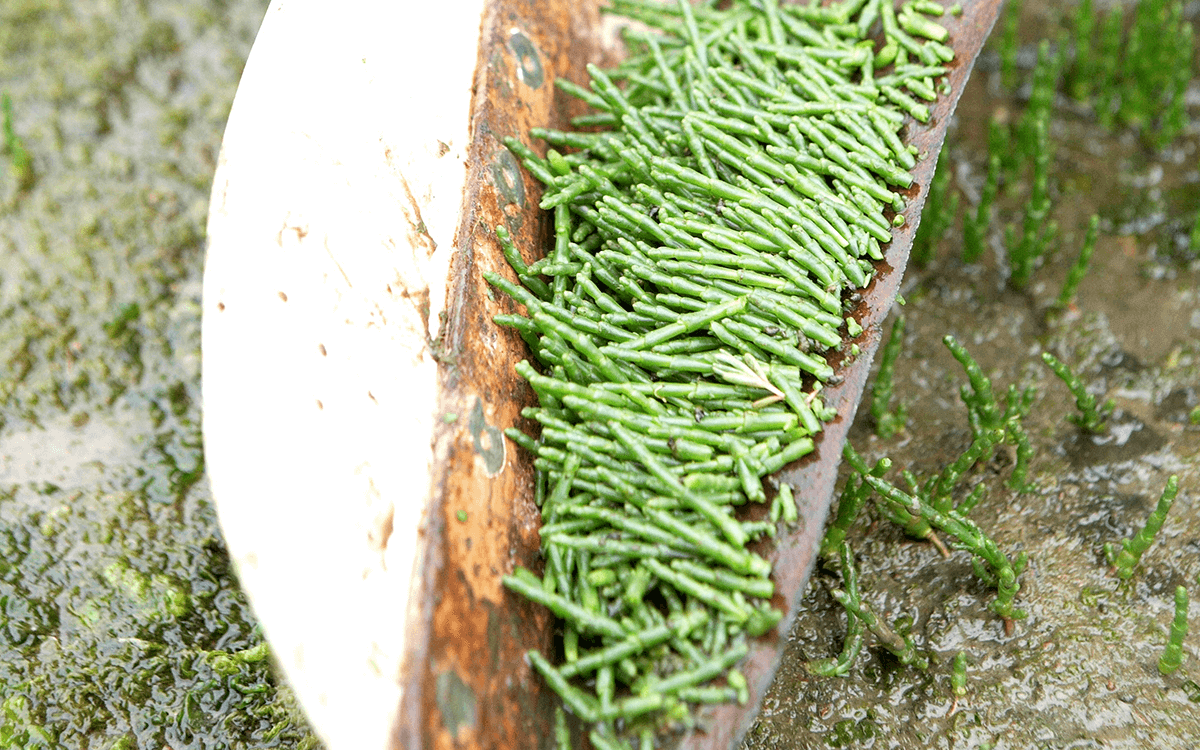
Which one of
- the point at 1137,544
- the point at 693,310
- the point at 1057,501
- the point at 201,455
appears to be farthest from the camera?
the point at 201,455

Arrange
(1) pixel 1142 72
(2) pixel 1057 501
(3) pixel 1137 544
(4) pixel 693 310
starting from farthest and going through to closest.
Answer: (1) pixel 1142 72 → (2) pixel 1057 501 → (3) pixel 1137 544 → (4) pixel 693 310

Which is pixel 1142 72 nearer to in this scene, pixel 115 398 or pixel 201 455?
pixel 201 455

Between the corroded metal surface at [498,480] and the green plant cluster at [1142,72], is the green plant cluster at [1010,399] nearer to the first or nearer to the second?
the green plant cluster at [1142,72]

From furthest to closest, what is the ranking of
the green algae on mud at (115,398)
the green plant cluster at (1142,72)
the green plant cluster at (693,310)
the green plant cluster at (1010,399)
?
1. the green plant cluster at (1142,72)
2. the green algae on mud at (115,398)
3. the green plant cluster at (1010,399)
4. the green plant cluster at (693,310)

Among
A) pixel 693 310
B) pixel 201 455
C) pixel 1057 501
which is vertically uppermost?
pixel 693 310

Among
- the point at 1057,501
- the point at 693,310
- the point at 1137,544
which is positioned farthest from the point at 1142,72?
the point at 693,310

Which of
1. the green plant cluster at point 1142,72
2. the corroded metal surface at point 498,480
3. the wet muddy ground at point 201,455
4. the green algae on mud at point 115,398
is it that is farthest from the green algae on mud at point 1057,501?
the green algae on mud at point 115,398
